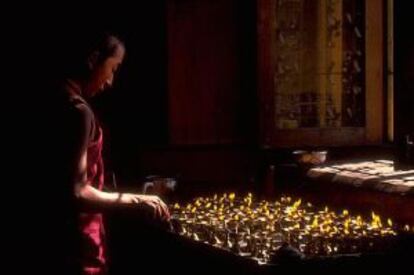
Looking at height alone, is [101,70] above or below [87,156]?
above

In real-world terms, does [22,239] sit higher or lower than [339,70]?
lower

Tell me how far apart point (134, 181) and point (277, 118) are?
2032 mm

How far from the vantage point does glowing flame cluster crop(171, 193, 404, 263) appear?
17.5 feet

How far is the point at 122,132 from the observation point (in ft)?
27.8

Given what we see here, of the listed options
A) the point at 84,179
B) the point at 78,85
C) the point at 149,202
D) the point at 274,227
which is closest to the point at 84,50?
the point at 78,85

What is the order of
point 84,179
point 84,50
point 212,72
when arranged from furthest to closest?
point 212,72, point 84,50, point 84,179

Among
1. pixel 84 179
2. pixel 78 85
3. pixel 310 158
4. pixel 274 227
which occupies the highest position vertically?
pixel 78 85

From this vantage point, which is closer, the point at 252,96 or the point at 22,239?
the point at 22,239

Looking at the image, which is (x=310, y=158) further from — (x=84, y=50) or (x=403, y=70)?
(x=84, y=50)

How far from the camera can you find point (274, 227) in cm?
629

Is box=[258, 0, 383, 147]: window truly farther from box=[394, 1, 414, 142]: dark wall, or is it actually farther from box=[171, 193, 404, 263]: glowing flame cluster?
box=[171, 193, 404, 263]: glowing flame cluster

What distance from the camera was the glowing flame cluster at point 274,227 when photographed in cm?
533

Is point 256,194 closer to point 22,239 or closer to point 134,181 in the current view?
point 134,181

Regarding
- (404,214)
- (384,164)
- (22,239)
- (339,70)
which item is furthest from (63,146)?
(339,70)
